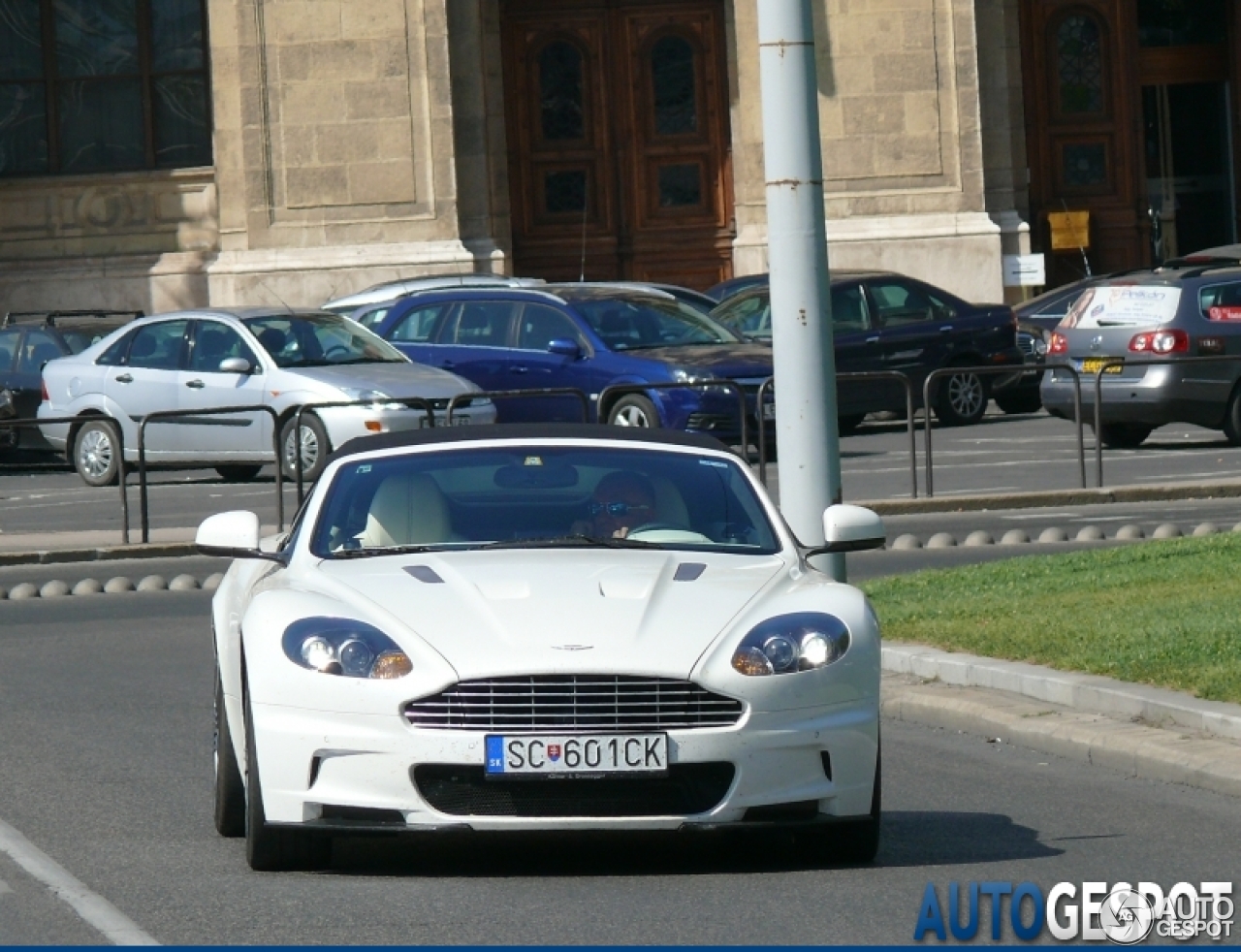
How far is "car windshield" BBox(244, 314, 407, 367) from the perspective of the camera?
24.6m

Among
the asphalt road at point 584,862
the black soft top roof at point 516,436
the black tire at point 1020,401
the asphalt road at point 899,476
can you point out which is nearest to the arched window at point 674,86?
the black tire at point 1020,401

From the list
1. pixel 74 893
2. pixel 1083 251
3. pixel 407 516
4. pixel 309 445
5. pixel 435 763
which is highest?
pixel 1083 251

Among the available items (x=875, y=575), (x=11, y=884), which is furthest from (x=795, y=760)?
(x=875, y=575)

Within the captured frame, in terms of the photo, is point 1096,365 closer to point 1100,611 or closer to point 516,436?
point 1100,611

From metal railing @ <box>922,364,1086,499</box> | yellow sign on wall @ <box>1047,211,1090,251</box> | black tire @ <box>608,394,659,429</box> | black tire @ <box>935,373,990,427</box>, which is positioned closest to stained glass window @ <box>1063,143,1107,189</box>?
yellow sign on wall @ <box>1047,211,1090,251</box>

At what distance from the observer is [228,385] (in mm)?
24562

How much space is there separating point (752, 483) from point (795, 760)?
1603 mm

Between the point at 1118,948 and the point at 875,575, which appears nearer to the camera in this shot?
the point at 1118,948

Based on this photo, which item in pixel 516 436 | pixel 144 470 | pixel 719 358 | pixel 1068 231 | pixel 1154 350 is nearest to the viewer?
pixel 516 436

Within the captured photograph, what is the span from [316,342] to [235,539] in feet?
53.5

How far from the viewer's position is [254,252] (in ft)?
122

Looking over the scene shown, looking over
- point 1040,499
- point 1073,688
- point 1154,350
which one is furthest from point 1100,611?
point 1154,350

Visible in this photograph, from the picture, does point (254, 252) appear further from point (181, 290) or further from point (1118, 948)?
point (1118, 948)

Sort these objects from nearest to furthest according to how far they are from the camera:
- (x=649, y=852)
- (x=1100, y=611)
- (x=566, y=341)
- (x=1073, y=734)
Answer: (x=649, y=852)
(x=1073, y=734)
(x=1100, y=611)
(x=566, y=341)
